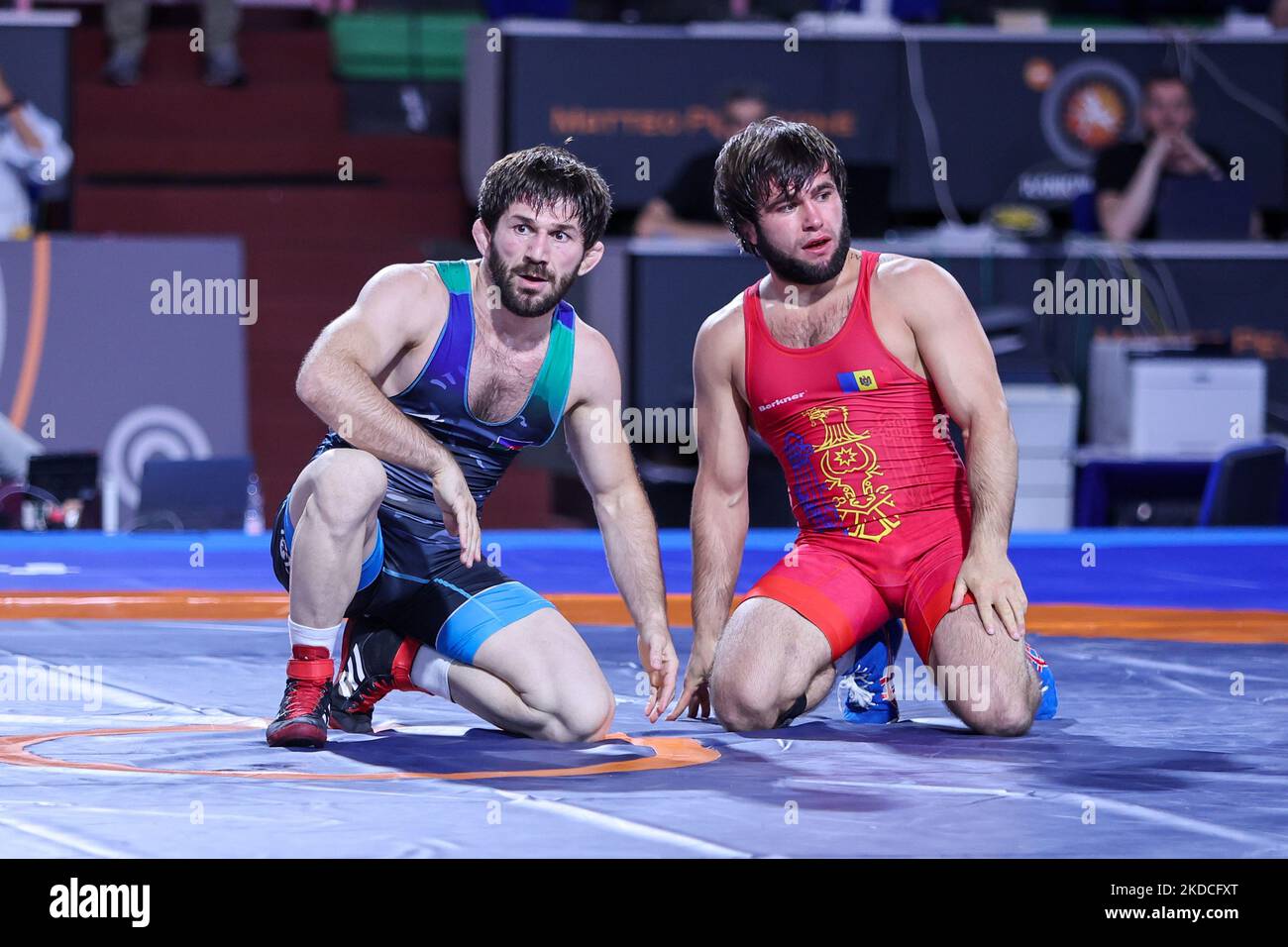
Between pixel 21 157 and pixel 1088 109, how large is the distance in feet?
14.5

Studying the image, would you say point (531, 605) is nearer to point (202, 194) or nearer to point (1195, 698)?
point (1195, 698)

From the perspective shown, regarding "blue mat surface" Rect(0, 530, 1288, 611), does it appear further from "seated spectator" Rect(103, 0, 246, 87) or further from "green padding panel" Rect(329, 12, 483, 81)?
"green padding panel" Rect(329, 12, 483, 81)

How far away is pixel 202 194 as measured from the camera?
8148 mm

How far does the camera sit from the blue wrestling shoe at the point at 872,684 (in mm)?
3189

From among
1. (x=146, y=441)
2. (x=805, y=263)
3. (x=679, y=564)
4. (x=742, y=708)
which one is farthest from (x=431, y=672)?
(x=146, y=441)

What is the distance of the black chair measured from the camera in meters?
5.10

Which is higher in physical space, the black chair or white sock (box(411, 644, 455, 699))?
the black chair

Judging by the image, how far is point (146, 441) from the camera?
6.55 meters

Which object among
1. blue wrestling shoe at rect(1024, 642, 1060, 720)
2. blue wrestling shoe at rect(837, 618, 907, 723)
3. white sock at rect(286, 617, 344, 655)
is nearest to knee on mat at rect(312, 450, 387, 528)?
white sock at rect(286, 617, 344, 655)

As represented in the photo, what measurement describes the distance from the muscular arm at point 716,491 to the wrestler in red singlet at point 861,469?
50 millimetres

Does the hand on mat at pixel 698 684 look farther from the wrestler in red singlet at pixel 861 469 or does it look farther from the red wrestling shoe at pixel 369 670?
the red wrestling shoe at pixel 369 670

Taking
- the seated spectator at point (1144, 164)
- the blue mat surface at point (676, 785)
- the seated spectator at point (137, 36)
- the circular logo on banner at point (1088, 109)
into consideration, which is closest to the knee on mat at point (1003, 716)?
the blue mat surface at point (676, 785)

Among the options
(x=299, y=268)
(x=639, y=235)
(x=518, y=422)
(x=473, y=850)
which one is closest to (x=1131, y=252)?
(x=639, y=235)

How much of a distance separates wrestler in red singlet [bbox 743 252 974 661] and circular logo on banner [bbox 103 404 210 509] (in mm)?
3782
